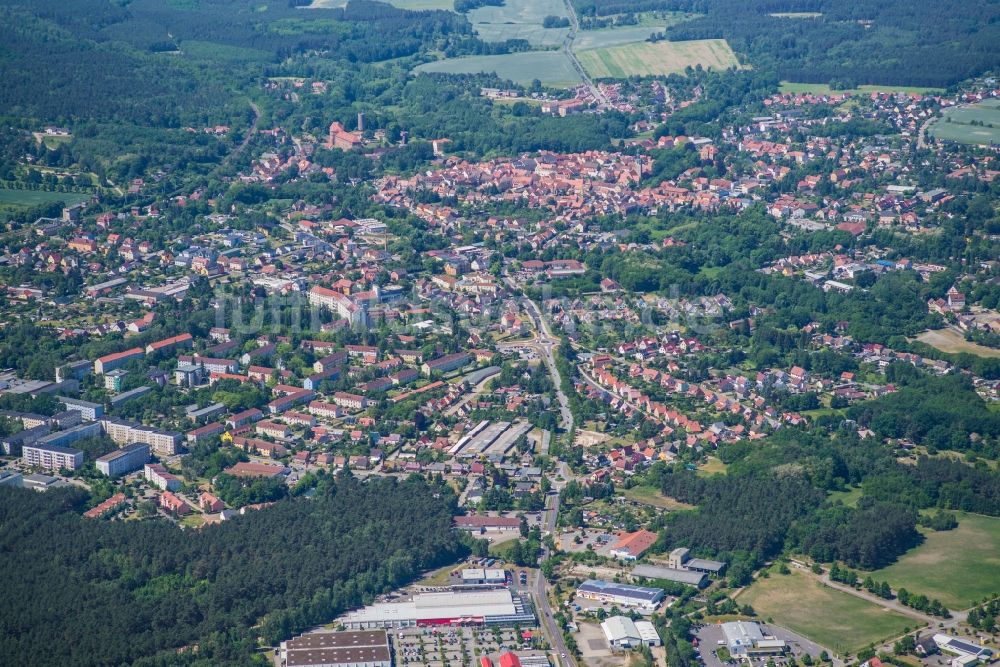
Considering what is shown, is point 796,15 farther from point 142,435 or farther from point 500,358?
point 142,435

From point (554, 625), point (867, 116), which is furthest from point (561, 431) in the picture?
point (867, 116)

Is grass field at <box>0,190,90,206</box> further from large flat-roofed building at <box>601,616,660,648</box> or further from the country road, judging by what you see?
large flat-roofed building at <box>601,616,660,648</box>

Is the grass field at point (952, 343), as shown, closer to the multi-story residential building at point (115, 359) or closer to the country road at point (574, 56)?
the multi-story residential building at point (115, 359)

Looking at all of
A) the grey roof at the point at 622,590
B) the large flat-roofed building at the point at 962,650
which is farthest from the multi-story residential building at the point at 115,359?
the large flat-roofed building at the point at 962,650

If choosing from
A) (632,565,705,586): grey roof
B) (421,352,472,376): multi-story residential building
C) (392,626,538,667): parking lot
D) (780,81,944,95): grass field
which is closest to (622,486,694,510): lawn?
(632,565,705,586): grey roof

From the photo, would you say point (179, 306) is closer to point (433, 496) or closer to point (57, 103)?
point (433, 496)

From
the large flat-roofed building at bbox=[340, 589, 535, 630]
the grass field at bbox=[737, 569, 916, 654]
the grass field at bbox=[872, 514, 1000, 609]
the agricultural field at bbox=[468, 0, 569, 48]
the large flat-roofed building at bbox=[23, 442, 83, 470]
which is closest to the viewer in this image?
the grass field at bbox=[737, 569, 916, 654]
